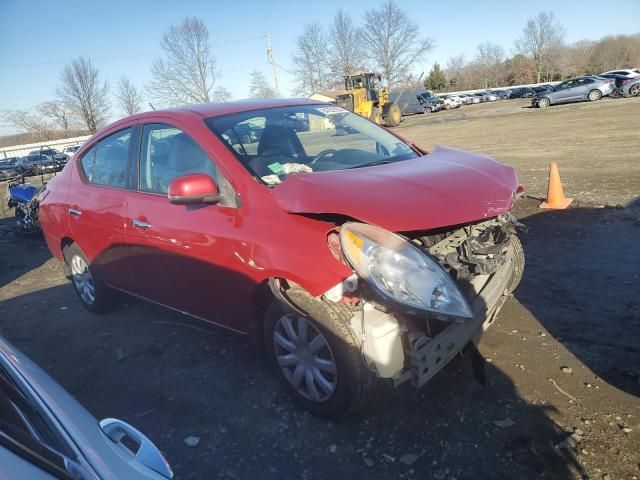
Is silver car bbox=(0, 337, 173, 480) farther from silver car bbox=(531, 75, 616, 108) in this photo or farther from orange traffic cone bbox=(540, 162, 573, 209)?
silver car bbox=(531, 75, 616, 108)

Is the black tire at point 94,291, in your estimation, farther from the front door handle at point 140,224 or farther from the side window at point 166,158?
the side window at point 166,158

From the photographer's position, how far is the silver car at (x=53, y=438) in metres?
0.97

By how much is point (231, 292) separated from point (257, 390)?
712 millimetres

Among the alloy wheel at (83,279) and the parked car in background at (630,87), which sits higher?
the parked car in background at (630,87)

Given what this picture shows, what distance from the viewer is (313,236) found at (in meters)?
2.39

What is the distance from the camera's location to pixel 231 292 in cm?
283

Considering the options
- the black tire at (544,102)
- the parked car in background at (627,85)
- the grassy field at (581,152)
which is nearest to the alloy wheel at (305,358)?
the grassy field at (581,152)

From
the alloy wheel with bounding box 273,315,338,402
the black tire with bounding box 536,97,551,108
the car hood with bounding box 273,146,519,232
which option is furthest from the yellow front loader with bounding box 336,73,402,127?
the alloy wheel with bounding box 273,315,338,402

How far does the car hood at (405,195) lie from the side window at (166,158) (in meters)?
0.74

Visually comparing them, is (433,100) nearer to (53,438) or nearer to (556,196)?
(556,196)

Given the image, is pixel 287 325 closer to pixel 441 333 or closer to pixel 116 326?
pixel 441 333

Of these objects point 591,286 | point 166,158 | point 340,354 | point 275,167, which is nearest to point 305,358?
point 340,354

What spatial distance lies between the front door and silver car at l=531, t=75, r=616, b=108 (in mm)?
31035

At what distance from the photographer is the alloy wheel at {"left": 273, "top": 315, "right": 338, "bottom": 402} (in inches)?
98.6
